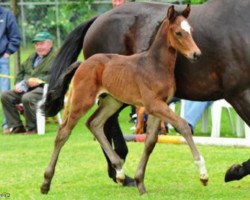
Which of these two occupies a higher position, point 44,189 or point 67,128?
point 67,128

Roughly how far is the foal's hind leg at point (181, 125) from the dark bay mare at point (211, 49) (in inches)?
27.4

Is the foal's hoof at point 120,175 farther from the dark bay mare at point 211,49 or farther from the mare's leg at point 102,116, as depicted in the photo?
the dark bay mare at point 211,49

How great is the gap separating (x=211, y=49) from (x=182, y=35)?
0.65 metres

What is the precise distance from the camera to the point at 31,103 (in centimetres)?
1392

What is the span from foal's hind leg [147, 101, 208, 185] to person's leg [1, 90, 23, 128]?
7216 mm

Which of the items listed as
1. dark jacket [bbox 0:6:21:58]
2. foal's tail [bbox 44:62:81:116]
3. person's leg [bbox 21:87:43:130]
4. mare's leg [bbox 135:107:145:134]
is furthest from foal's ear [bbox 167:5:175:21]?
dark jacket [bbox 0:6:21:58]

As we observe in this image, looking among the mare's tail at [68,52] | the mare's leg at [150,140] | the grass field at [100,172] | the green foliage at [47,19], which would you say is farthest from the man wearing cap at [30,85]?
the green foliage at [47,19]

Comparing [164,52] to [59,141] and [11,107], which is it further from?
[11,107]

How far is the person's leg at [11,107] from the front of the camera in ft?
47.7

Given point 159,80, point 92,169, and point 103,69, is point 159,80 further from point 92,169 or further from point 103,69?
point 92,169

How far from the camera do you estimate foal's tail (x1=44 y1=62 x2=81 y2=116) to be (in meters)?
8.62

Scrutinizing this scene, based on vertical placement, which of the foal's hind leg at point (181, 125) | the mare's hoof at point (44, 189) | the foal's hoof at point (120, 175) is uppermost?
the foal's hind leg at point (181, 125)

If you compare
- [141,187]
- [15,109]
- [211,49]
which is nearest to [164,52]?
[211,49]

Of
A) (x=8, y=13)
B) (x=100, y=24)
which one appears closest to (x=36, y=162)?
(x=100, y=24)
